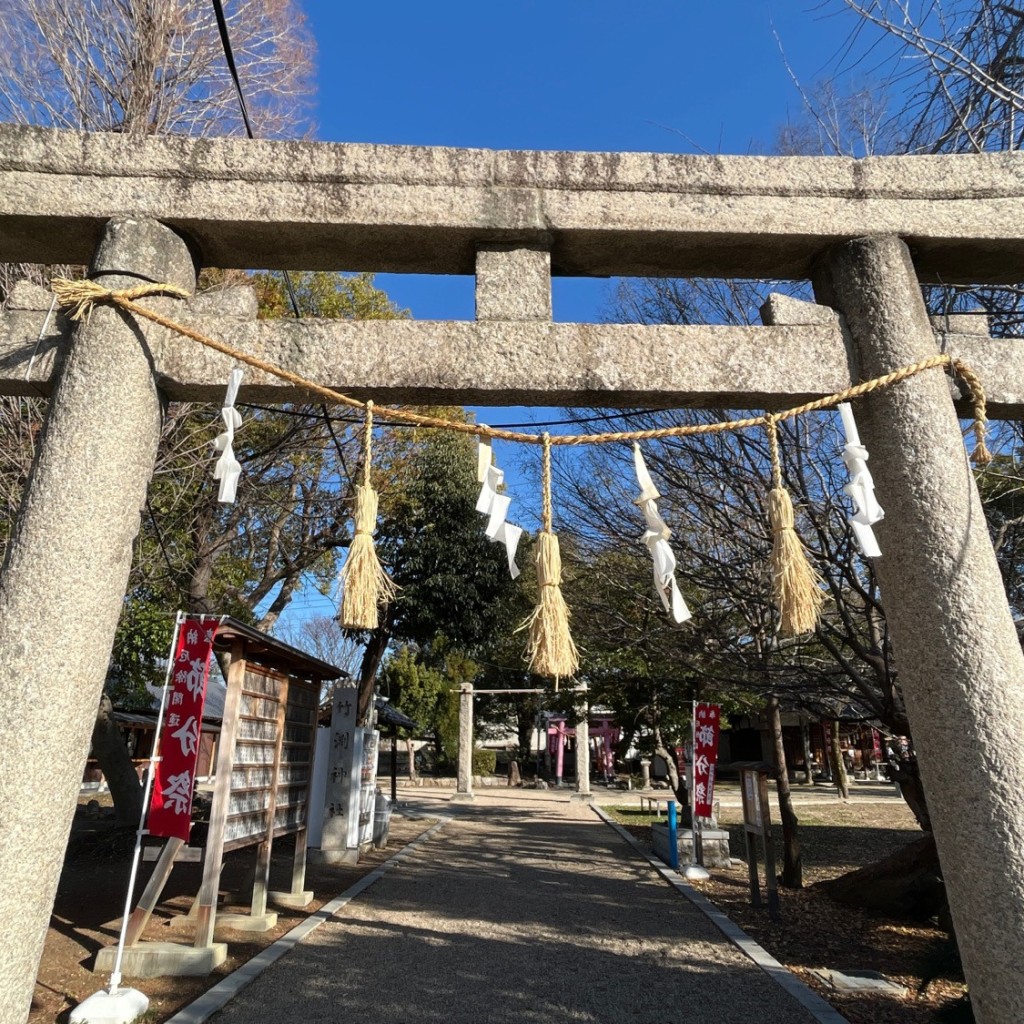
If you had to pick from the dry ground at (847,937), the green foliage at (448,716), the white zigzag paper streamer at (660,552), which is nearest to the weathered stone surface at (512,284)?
the white zigzag paper streamer at (660,552)

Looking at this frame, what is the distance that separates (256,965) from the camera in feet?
17.7

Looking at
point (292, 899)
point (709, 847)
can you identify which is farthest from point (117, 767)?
point (709, 847)

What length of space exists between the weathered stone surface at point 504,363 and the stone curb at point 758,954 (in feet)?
12.5

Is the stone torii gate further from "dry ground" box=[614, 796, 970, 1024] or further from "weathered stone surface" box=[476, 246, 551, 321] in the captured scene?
"dry ground" box=[614, 796, 970, 1024]

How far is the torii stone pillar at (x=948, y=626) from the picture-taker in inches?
95.2

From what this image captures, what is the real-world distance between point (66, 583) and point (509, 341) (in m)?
1.95

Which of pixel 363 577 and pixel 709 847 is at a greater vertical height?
pixel 363 577

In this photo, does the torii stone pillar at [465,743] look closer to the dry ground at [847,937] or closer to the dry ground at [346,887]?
the dry ground at [847,937]

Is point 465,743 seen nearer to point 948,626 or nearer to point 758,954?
point 758,954

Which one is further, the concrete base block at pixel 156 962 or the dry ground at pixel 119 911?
the concrete base block at pixel 156 962

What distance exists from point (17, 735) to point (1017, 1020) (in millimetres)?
3384

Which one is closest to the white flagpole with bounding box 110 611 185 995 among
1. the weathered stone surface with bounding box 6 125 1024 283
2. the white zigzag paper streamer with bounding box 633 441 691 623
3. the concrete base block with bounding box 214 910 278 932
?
the concrete base block with bounding box 214 910 278 932

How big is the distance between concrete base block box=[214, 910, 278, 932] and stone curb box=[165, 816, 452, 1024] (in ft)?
0.75

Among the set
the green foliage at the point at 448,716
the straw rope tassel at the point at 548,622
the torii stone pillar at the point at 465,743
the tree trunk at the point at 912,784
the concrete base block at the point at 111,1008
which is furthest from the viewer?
the green foliage at the point at 448,716
